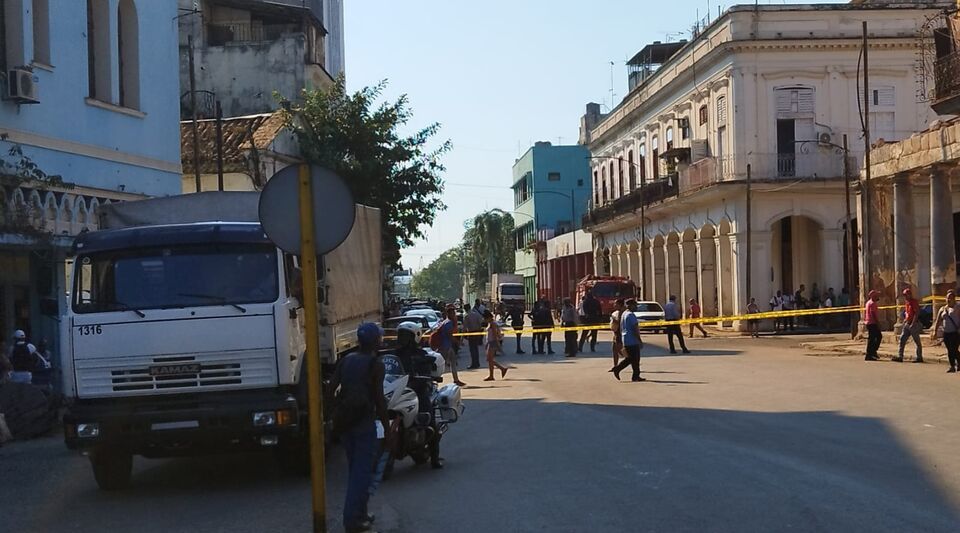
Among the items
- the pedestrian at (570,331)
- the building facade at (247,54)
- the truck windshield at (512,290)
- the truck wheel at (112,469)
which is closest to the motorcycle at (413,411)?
the truck wheel at (112,469)

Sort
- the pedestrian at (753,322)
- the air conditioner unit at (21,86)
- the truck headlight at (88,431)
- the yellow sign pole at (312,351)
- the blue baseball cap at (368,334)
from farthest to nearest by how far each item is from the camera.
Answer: the pedestrian at (753,322) < the air conditioner unit at (21,86) < the truck headlight at (88,431) < the blue baseball cap at (368,334) < the yellow sign pole at (312,351)

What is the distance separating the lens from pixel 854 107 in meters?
45.7

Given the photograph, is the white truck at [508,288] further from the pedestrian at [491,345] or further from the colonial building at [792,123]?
the pedestrian at [491,345]

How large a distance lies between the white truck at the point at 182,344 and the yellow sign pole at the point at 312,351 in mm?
2573

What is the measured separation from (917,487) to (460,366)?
75.3 ft

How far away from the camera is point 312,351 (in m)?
7.85

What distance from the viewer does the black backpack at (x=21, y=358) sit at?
60.4 ft

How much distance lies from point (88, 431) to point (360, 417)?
319 centimetres

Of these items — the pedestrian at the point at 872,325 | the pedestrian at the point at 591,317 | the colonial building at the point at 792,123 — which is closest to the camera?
the pedestrian at the point at 872,325

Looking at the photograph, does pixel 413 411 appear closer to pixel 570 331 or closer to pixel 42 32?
pixel 42 32

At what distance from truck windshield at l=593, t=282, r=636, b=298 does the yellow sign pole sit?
3919 centimetres

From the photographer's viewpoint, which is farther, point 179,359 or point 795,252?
point 795,252

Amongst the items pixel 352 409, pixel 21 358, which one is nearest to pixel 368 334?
pixel 352 409

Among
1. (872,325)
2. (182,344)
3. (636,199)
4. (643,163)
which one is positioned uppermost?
(643,163)
